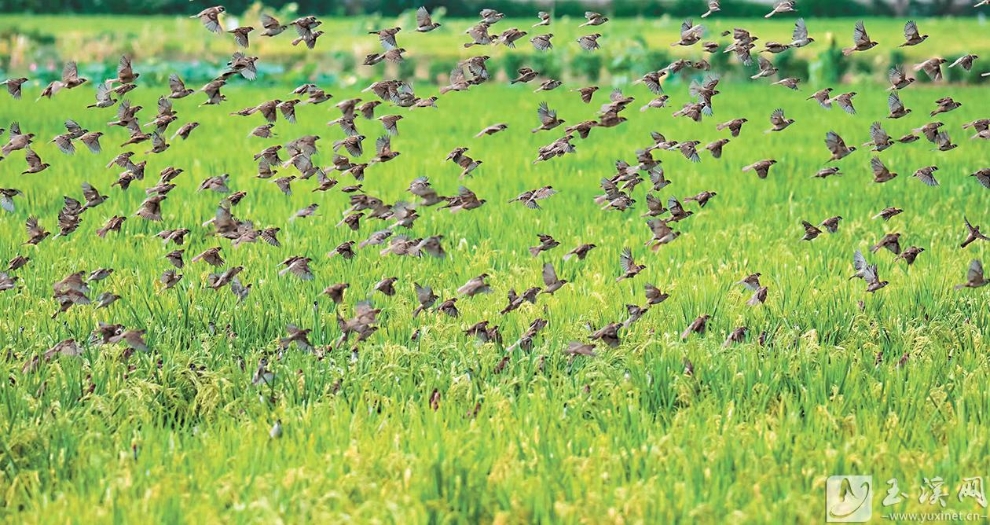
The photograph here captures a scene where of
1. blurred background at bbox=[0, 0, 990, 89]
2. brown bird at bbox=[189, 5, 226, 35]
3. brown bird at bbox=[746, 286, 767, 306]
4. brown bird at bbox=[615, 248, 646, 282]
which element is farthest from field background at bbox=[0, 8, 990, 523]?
blurred background at bbox=[0, 0, 990, 89]

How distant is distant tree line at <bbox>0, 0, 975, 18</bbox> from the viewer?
3988 cm

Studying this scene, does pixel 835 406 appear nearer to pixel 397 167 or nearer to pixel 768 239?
pixel 768 239

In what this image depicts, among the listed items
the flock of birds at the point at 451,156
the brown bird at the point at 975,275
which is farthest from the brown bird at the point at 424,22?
the brown bird at the point at 975,275

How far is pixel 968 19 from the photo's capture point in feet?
140

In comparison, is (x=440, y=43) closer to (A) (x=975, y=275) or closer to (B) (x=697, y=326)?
(B) (x=697, y=326)

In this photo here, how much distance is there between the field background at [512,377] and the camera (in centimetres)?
354

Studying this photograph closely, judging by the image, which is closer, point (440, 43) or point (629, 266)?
point (629, 266)

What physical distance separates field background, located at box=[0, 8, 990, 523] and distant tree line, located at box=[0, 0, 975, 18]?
3119 centimetres

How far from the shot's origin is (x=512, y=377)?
4773 millimetres

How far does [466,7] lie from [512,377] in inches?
1429

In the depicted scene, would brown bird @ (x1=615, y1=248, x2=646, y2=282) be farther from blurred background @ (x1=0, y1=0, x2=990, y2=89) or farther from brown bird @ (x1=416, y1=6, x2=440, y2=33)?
blurred background @ (x1=0, y1=0, x2=990, y2=89)

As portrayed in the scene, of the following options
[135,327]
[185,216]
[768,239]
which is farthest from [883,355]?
[185,216]

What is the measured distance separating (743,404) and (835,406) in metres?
0.37

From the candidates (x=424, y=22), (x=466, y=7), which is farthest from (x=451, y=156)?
(x=466, y=7)
